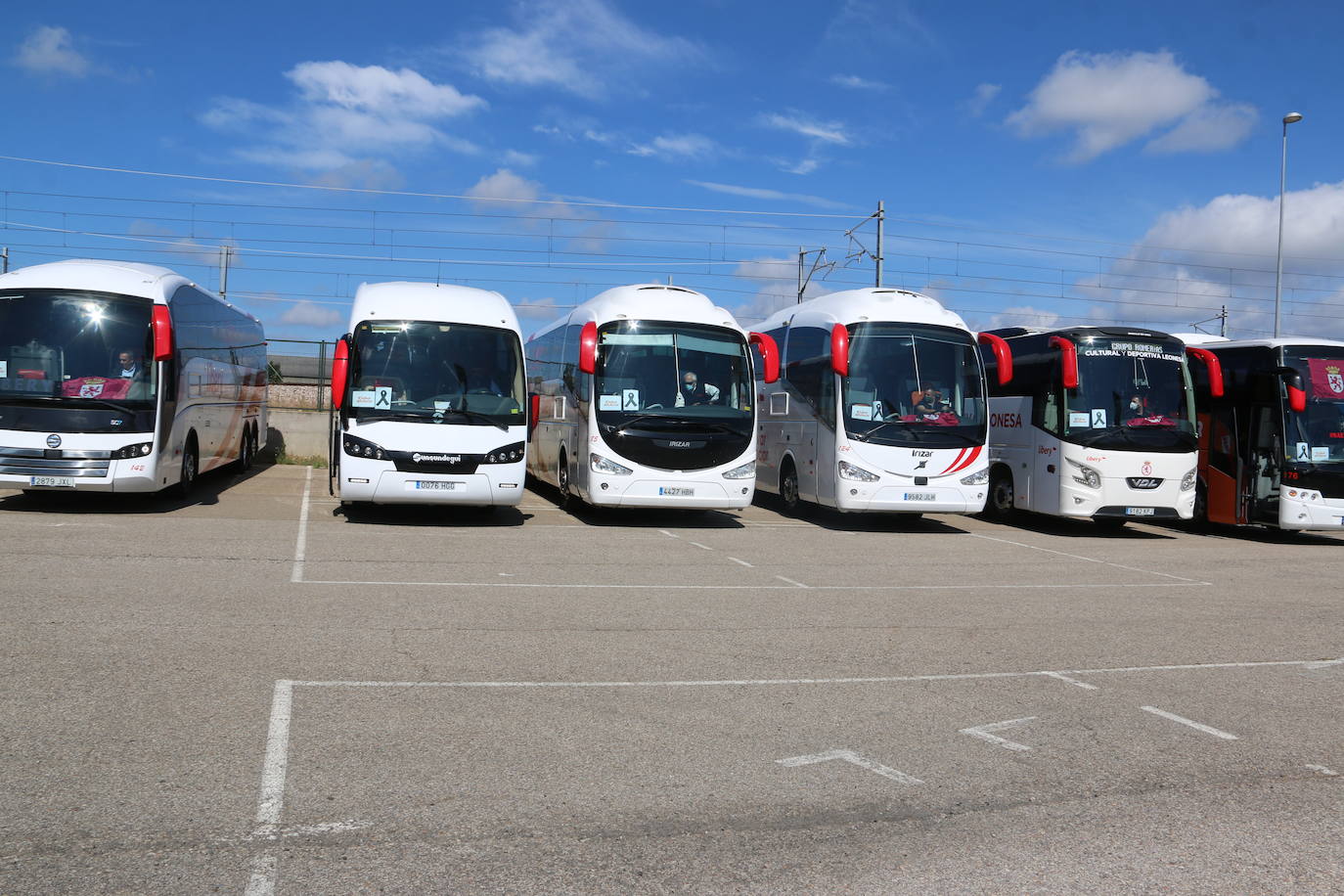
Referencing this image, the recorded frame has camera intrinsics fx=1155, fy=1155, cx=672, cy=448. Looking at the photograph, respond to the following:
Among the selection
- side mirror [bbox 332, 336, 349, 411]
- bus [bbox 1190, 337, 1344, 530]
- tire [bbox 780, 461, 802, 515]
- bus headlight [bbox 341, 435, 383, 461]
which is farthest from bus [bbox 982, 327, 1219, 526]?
side mirror [bbox 332, 336, 349, 411]

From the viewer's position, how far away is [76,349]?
14.9 m

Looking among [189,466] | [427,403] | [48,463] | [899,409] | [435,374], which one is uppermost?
[435,374]

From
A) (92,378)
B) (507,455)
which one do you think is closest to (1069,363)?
(507,455)

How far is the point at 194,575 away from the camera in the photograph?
10344 millimetres

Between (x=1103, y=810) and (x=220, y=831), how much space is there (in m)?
3.53

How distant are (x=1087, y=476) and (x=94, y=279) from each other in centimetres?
1435

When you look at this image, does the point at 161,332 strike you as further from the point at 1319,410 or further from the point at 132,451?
the point at 1319,410

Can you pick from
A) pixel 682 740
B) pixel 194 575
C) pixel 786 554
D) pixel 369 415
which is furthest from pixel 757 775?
pixel 369 415

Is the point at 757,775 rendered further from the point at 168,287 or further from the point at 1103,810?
the point at 168,287

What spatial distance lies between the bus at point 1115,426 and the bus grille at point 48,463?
12955 mm

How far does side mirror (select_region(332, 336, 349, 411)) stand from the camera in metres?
14.7

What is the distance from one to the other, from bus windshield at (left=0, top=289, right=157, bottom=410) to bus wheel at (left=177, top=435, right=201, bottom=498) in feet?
5.84

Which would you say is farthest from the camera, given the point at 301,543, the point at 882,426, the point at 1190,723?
the point at 882,426

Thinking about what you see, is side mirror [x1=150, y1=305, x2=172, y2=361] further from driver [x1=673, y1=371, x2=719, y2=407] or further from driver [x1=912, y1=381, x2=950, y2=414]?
driver [x1=912, y1=381, x2=950, y2=414]
